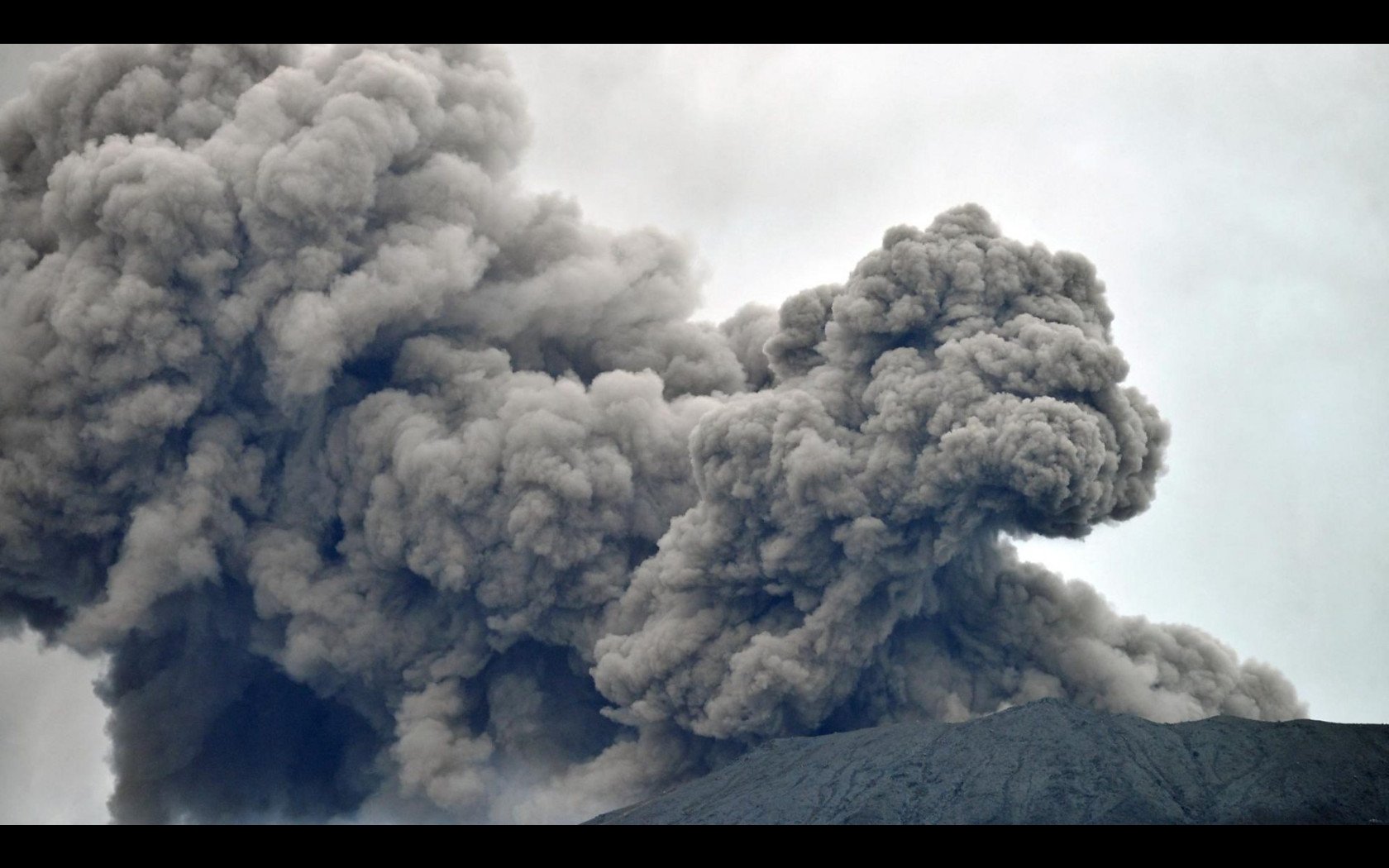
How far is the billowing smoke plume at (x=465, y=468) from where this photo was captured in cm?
3300

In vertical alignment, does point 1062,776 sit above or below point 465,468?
below

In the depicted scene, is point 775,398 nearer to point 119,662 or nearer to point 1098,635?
point 1098,635

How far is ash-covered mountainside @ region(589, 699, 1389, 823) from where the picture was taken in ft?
79.0

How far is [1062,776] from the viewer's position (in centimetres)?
2533

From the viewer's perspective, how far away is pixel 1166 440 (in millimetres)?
34281

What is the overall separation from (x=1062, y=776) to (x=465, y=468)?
17.0 metres

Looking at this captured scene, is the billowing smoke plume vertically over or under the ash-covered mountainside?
over

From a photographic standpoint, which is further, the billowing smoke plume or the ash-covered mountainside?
the billowing smoke plume

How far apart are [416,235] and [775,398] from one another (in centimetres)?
1090

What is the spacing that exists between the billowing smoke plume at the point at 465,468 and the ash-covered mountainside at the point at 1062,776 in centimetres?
445

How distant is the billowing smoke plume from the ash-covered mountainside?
4453mm

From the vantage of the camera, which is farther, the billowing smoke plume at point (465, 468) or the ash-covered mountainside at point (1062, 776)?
the billowing smoke plume at point (465, 468)

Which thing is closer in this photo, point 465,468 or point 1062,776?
point 1062,776

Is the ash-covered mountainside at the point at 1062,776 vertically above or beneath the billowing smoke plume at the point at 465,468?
beneath
